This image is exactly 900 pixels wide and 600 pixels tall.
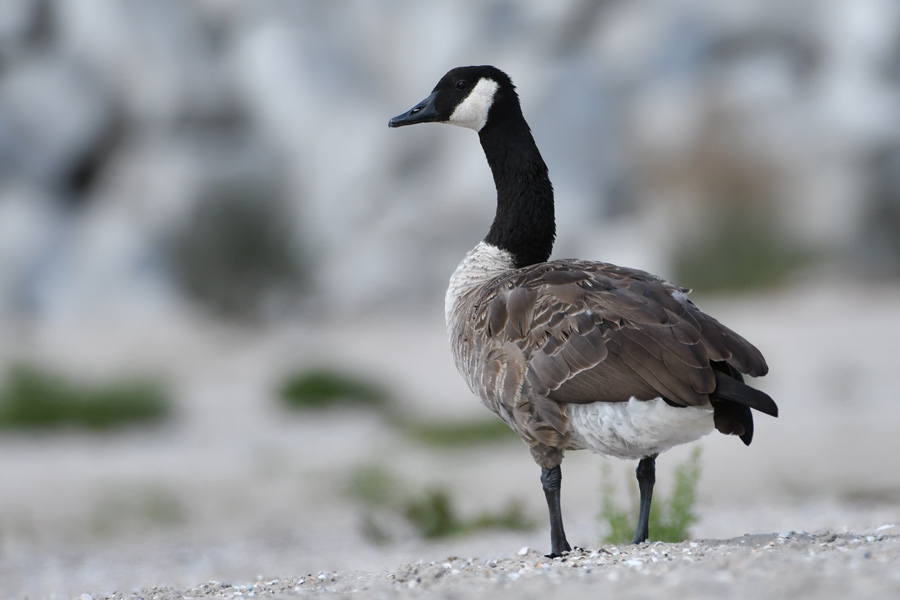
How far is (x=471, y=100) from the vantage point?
21.9 ft

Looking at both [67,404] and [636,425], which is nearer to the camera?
[636,425]

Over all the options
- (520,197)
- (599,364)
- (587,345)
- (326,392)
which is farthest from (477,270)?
(326,392)

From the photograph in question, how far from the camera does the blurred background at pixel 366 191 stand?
1777 centimetres

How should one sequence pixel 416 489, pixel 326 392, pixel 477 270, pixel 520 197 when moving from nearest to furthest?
pixel 477 270
pixel 520 197
pixel 416 489
pixel 326 392

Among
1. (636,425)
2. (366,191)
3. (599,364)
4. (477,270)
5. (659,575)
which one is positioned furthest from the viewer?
(366,191)

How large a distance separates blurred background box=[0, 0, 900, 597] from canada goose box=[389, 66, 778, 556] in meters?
9.71

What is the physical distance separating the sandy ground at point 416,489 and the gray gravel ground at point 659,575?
19 mm

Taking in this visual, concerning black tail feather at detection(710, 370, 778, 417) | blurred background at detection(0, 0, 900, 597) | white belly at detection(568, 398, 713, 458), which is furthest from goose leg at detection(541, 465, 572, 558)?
blurred background at detection(0, 0, 900, 597)

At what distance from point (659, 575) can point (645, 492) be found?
4.89 ft

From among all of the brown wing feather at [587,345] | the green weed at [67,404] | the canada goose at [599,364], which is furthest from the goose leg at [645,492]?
the green weed at [67,404]

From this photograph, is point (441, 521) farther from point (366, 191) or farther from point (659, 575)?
point (366, 191)

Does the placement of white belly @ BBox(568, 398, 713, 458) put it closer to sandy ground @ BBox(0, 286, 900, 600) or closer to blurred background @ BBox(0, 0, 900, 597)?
sandy ground @ BBox(0, 286, 900, 600)

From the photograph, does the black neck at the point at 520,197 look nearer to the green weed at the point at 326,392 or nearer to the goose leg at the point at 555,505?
the goose leg at the point at 555,505

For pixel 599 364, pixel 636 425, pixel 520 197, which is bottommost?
pixel 636 425
